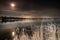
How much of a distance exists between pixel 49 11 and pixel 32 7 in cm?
16

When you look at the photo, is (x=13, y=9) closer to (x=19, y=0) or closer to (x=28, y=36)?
(x=19, y=0)

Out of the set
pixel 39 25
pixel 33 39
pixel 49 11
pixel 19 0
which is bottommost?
pixel 33 39

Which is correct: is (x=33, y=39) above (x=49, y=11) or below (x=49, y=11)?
below

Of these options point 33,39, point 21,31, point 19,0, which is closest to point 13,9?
point 19,0

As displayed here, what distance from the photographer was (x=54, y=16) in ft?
4.42

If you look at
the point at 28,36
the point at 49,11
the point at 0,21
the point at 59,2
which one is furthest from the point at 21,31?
the point at 59,2

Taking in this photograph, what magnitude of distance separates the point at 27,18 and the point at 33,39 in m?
0.20

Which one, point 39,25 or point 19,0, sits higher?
point 19,0

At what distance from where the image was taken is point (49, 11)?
1.35m

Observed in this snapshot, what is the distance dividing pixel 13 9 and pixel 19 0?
3.9 inches

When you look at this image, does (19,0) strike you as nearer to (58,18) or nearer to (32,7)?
(32,7)

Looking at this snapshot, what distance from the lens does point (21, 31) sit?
4.42 ft

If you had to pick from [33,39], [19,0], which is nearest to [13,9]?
[19,0]

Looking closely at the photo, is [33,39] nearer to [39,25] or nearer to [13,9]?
[39,25]
